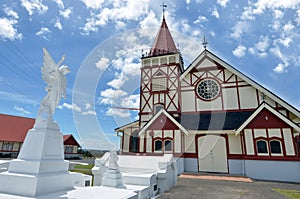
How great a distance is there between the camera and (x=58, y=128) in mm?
4605

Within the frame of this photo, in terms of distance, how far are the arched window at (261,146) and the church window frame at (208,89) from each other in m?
4.94

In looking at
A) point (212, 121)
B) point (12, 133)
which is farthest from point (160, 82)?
point (12, 133)

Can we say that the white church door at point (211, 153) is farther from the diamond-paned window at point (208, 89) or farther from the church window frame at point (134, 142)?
the church window frame at point (134, 142)

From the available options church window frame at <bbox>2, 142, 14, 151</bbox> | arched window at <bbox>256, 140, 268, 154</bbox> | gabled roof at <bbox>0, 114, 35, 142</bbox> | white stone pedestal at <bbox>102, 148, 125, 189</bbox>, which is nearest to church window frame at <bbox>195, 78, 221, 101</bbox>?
arched window at <bbox>256, 140, 268, 154</bbox>

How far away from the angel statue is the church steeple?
1409 cm

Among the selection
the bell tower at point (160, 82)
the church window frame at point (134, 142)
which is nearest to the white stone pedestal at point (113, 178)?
the church window frame at point (134, 142)

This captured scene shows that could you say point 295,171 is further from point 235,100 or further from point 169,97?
point 169,97

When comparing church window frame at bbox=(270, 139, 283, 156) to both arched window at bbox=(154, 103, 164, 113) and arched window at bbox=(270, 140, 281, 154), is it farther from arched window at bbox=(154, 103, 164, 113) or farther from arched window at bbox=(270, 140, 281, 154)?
arched window at bbox=(154, 103, 164, 113)

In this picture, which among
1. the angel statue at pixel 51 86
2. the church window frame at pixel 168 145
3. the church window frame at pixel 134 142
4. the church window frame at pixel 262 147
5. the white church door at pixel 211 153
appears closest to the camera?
the angel statue at pixel 51 86

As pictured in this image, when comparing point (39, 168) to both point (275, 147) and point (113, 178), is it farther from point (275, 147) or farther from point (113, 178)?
point (275, 147)

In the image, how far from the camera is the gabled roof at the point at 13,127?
73.1 ft

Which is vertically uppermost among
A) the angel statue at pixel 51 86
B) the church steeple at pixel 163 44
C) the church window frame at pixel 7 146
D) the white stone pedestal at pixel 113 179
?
the church steeple at pixel 163 44

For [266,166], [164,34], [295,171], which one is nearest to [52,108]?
[266,166]

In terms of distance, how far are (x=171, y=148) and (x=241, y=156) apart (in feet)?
15.7
